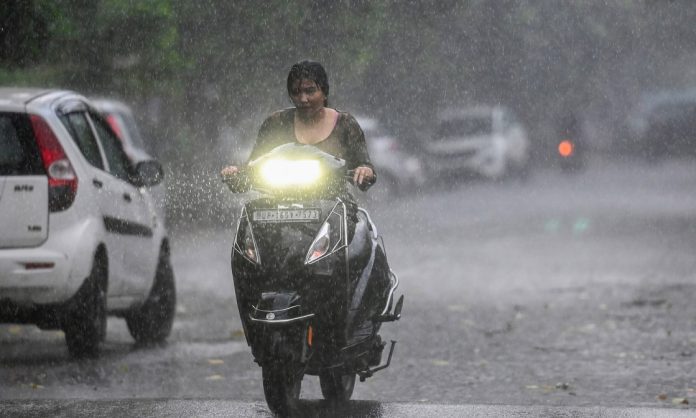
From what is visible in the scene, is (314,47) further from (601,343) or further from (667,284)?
(601,343)

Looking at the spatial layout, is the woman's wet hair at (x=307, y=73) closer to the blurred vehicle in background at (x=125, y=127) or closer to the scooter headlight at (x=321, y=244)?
the scooter headlight at (x=321, y=244)

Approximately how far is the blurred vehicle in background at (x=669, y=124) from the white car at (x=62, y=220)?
120 ft

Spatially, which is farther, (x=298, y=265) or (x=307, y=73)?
(x=307, y=73)

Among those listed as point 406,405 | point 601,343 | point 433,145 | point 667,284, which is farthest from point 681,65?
point 406,405

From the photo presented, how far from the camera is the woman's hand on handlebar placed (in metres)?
7.38

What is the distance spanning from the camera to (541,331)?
41.0ft

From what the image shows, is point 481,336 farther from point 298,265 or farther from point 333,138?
point 298,265

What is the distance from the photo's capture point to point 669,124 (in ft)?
157

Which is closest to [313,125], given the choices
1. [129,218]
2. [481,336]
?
[129,218]

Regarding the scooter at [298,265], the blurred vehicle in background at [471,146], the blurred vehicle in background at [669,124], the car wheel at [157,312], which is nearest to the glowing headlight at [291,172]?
the scooter at [298,265]

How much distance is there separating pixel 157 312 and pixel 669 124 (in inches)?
1482

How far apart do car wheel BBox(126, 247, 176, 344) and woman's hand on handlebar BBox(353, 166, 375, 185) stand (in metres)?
4.78

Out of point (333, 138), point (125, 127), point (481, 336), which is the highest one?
point (125, 127)

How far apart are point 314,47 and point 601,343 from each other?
615 inches
